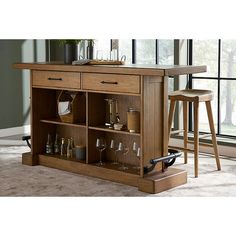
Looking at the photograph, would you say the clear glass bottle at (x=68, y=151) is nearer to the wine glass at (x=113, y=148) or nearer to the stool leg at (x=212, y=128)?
the wine glass at (x=113, y=148)

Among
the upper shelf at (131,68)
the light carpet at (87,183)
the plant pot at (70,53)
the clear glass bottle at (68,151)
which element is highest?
the plant pot at (70,53)

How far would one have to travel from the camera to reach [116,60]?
13.3 ft

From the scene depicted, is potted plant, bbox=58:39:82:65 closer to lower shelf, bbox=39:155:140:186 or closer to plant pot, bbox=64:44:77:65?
plant pot, bbox=64:44:77:65

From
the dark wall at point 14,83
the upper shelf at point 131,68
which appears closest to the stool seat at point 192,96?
the upper shelf at point 131,68

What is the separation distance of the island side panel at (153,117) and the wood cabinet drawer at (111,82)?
9cm

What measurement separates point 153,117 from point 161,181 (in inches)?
18.9

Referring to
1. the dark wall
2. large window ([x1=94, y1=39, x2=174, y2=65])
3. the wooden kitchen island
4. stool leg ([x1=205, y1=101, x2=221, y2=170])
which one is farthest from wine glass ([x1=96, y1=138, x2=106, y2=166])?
the dark wall

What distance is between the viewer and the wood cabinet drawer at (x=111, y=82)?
345cm

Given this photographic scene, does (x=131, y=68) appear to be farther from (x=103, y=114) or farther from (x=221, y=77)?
(x=221, y=77)

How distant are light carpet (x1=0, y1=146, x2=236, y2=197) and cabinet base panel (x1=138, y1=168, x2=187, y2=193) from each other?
0.13 ft

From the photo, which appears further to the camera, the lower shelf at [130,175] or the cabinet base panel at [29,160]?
the cabinet base panel at [29,160]

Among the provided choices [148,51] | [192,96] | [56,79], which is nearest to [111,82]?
[56,79]

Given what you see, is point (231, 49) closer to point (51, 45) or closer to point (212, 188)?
point (212, 188)

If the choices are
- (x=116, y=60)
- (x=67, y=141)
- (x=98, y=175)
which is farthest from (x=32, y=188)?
(x=116, y=60)
